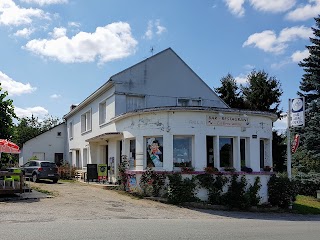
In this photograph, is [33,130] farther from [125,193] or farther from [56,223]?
[56,223]

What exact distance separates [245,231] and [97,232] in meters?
4.17

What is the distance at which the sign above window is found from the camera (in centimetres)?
1891

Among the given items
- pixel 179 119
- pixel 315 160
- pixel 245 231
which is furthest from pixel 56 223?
pixel 315 160

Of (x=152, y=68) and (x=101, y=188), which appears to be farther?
(x=152, y=68)

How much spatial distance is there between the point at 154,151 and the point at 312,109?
14.5 metres

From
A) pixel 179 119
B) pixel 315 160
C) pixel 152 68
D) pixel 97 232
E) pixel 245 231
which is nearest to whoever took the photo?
pixel 97 232

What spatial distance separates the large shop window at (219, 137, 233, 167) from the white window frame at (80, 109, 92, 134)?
1466cm

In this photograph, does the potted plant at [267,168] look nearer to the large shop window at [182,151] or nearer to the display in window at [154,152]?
the large shop window at [182,151]

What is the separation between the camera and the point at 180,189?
17.5m

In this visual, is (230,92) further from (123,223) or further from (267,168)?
(123,223)

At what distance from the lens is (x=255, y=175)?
19250 millimetres

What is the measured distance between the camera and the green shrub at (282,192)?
63.1 feet

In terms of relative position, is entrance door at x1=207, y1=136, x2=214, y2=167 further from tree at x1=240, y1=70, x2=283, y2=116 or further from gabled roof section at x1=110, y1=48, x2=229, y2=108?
tree at x1=240, y1=70, x2=283, y2=116

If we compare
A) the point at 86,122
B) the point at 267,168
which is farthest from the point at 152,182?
the point at 86,122
